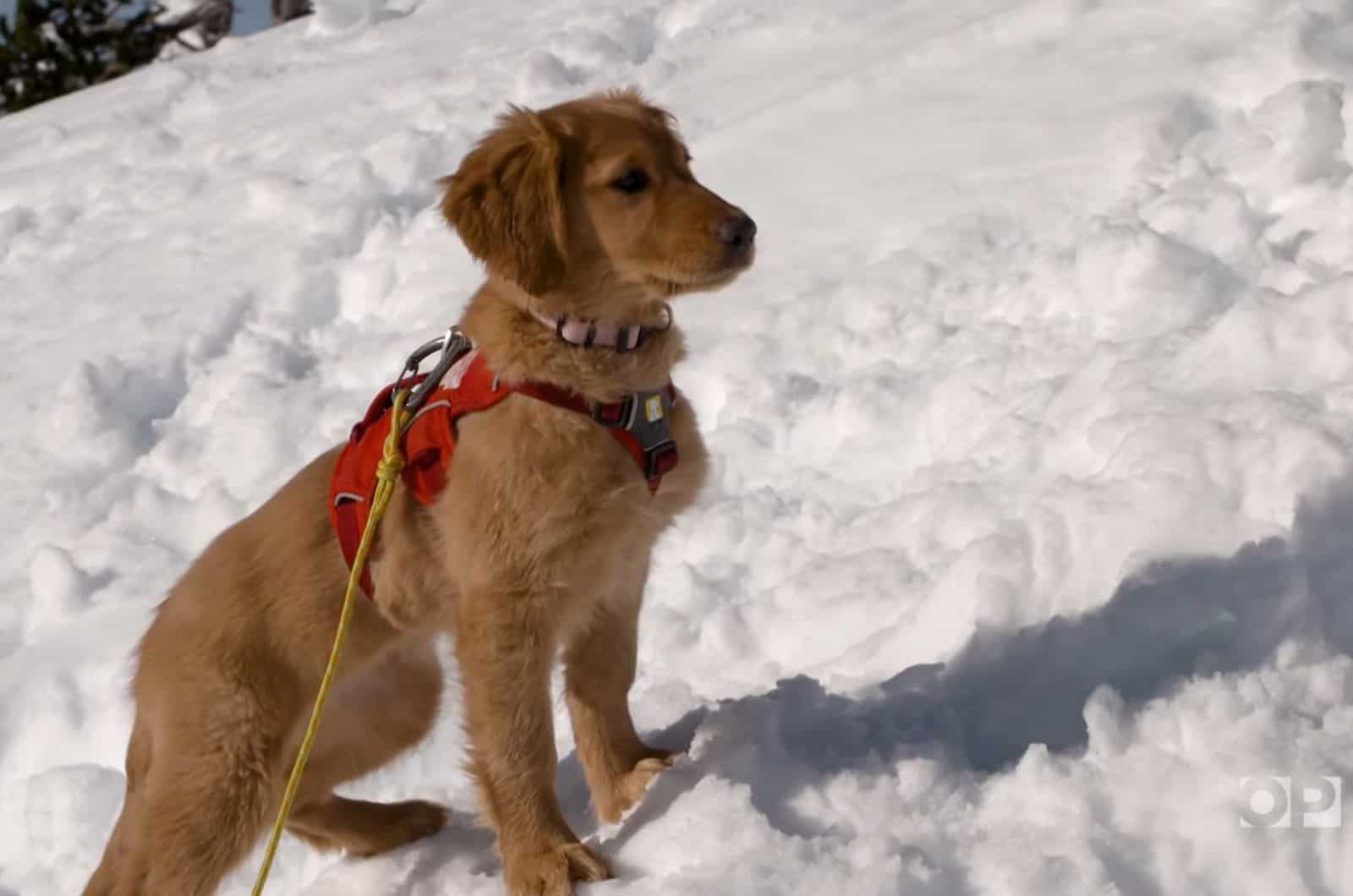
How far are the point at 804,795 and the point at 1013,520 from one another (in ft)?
4.23

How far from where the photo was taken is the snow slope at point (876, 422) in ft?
9.21

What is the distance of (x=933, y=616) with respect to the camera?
3.67m

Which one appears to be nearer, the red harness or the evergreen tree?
the red harness

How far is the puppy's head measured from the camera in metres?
2.83

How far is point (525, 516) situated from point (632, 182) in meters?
0.77

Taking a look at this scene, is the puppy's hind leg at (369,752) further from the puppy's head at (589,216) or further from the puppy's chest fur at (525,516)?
the puppy's head at (589,216)

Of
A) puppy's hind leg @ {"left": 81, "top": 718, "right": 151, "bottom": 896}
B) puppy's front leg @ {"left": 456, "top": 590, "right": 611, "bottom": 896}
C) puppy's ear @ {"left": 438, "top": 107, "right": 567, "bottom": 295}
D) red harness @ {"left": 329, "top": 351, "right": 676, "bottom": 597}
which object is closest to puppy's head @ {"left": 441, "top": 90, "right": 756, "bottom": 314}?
puppy's ear @ {"left": 438, "top": 107, "right": 567, "bottom": 295}

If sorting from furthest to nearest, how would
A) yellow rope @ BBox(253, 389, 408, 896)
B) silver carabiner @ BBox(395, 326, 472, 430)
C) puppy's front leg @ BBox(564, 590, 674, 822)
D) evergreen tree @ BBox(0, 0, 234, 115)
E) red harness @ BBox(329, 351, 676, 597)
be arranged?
evergreen tree @ BBox(0, 0, 234, 115) < puppy's front leg @ BBox(564, 590, 674, 822) < silver carabiner @ BBox(395, 326, 472, 430) < red harness @ BBox(329, 351, 676, 597) < yellow rope @ BBox(253, 389, 408, 896)

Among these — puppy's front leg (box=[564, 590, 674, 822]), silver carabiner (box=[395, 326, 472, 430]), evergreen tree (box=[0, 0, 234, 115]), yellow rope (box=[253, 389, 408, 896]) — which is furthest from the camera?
evergreen tree (box=[0, 0, 234, 115])

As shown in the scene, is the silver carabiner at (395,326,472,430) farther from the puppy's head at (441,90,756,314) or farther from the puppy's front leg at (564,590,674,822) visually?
the puppy's front leg at (564,590,674,822)

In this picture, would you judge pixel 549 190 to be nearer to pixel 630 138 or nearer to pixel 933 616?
pixel 630 138

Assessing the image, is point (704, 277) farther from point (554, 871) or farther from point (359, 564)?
point (554, 871)

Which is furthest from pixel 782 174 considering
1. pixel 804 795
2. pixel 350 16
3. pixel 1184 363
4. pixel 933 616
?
pixel 350 16

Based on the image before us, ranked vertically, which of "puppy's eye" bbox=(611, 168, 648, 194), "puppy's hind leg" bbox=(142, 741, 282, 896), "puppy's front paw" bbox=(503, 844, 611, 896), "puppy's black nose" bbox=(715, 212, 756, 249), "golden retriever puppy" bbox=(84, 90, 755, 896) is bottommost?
"puppy's front paw" bbox=(503, 844, 611, 896)
